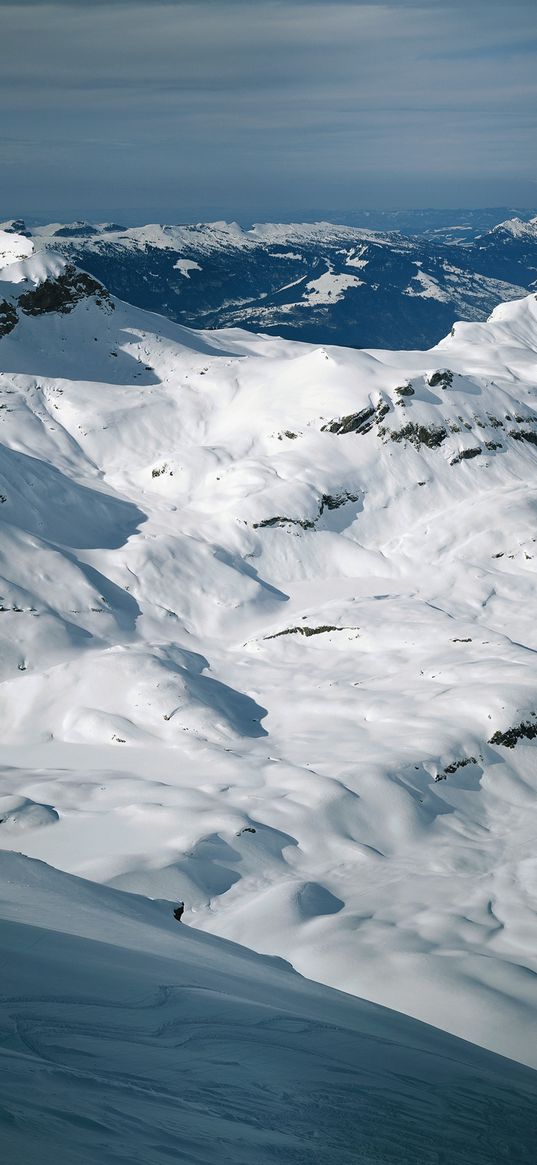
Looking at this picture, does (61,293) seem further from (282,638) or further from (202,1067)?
(202,1067)

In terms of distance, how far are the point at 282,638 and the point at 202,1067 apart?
1775 inches

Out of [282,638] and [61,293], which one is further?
[61,293]

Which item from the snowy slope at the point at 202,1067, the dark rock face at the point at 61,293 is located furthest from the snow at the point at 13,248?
the snowy slope at the point at 202,1067

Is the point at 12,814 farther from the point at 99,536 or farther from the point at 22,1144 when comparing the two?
the point at 99,536

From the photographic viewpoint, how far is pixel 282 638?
5469cm

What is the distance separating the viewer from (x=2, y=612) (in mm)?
50250

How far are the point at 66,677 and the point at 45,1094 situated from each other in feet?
131

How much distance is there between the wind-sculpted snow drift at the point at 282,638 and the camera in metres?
25.0

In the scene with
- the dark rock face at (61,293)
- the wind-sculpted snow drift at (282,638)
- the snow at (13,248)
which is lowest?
the wind-sculpted snow drift at (282,638)

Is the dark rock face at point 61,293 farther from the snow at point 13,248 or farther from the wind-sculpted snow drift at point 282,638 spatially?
the snow at point 13,248

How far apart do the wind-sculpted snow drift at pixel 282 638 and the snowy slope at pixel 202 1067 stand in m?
3.81

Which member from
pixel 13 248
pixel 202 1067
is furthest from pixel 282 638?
pixel 13 248

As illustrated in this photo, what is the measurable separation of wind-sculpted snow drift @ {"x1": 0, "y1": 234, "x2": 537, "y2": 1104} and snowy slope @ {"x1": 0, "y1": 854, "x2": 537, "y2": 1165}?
12.5ft

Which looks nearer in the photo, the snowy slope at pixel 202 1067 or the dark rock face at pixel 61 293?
the snowy slope at pixel 202 1067
